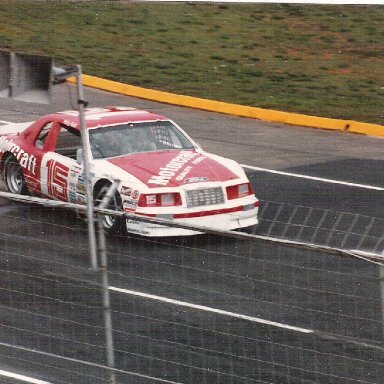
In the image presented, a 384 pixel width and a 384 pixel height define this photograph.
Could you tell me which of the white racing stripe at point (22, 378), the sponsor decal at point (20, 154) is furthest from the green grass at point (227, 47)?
the white racing stripe at point (22, 378)

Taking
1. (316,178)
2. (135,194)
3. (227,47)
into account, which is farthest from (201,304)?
(227,47)

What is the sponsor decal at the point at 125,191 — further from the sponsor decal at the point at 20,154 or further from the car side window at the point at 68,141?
the sponsor decal at the point at 20,154

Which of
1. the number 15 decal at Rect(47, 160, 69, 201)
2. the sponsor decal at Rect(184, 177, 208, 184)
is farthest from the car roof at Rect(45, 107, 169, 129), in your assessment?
the sponsor decal at Rect(184, 177, 208, 184)

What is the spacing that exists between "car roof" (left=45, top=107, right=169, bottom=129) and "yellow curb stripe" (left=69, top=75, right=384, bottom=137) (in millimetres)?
6095

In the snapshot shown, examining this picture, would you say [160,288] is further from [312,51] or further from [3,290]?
[312,51]

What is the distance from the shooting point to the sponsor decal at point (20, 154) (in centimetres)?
1491

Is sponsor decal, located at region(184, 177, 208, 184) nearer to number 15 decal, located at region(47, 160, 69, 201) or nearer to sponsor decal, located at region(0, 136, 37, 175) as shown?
number 15 decal, located at region(47, 160, 69, 201)

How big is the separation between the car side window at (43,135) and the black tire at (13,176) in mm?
472

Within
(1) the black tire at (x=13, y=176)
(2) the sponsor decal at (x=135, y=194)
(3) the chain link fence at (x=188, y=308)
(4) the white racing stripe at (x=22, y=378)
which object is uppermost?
(3) the chain link fence at (x=188, y=308)

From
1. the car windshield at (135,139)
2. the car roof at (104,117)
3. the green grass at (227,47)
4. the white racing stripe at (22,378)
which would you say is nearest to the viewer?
the white racing stripe at (22,378)

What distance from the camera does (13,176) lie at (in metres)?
15.5

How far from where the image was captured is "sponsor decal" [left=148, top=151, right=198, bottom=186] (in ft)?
43.4

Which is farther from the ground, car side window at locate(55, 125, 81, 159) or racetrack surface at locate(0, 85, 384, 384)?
racetrack surface at locate(0, 85, 384, 384)

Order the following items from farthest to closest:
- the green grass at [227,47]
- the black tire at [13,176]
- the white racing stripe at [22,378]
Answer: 1. the green grass at [227,47]
2. the black tire at [13,176]
3. the white racing stripe at [22,378]
